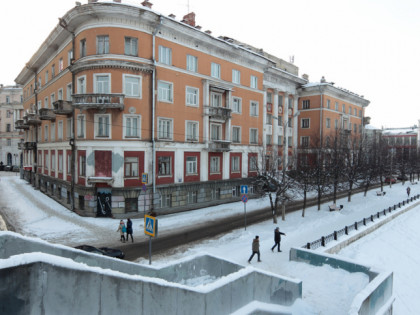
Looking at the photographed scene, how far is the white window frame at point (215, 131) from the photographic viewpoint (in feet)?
98.7

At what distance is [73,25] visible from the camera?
2417 cm

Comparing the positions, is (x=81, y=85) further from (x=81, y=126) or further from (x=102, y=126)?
(x=102, y=126)

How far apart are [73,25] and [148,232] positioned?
69.3 ft

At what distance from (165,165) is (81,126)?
787 cm

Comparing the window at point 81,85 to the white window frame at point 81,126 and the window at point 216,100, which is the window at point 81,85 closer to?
the white window frame at point 81,126

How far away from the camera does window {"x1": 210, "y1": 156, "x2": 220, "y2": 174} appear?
29859mm

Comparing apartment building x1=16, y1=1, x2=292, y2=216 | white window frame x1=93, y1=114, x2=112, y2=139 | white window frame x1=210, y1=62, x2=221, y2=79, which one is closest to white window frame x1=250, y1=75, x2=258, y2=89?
apartment building x1=16, y1=1, x2=292, y2=216

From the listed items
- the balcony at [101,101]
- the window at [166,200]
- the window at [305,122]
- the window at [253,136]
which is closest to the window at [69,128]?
the balcony at [101,101]

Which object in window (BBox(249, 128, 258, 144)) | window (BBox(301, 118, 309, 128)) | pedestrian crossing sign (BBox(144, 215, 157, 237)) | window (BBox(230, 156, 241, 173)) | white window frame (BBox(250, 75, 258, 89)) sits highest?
white window frame (BBox(250, 75, 258, 89))

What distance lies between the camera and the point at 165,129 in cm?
2562

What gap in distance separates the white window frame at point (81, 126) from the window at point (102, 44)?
551cm

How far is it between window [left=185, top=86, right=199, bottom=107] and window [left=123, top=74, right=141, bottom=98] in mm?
5035

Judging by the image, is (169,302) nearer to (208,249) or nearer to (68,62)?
(208,249)

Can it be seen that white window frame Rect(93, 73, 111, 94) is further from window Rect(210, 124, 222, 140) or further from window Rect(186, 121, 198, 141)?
window Rect(210, 124, 222, 140)
